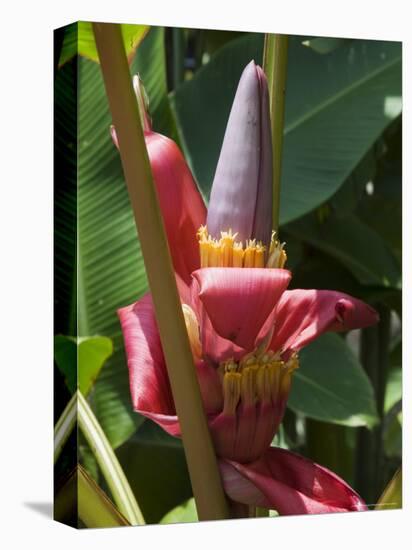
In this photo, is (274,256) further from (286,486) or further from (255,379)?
(286,486)

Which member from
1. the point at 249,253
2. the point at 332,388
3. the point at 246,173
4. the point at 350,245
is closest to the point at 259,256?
the point at 249,253

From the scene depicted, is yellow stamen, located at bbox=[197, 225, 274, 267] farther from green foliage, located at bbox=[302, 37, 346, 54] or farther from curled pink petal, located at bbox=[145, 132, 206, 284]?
green foliage, located at bbox=[302, 37, 346, 54]

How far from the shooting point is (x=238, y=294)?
1513 mm

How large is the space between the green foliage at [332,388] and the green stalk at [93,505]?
46cm

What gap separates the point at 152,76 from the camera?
1849mm

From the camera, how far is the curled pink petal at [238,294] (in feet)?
4.97

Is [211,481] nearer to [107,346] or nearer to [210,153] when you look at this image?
[107,346]

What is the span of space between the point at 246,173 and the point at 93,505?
54 centimetres

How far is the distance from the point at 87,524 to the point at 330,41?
944 millimetres

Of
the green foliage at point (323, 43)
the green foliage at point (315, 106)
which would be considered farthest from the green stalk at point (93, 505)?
the green foliage at point (323, 43)

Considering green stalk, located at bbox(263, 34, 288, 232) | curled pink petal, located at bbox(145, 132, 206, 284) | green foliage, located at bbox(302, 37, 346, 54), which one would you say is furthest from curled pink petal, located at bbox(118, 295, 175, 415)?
green foliage, located at bbox(302, 37, 346, 54)

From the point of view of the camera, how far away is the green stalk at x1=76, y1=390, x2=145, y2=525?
1.72m

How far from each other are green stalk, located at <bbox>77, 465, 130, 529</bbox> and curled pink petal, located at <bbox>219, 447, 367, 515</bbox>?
20 cm

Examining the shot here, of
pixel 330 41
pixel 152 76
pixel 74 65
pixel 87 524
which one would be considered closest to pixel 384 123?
pixel 330 41
